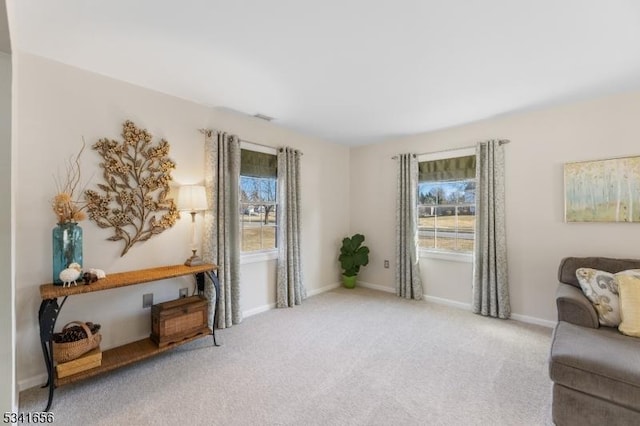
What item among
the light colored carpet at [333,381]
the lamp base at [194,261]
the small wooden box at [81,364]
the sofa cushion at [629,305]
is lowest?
the light colored carpet at [333,381]

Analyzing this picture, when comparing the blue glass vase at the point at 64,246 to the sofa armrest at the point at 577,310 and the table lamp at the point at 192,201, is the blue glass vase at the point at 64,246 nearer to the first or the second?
the table lamp at the point at 192,201

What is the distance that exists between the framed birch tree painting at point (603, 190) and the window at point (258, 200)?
3.47 m

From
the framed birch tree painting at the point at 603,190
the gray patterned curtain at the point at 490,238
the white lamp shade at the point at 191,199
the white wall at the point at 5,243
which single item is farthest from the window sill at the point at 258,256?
the framed birch tree painting at the point at 603,190

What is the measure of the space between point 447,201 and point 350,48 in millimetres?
2808

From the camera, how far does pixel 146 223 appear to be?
272cm

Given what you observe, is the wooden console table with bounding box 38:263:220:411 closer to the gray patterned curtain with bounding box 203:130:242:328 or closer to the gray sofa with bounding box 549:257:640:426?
the gray patterned curtain with bounding box 203:130:242:328

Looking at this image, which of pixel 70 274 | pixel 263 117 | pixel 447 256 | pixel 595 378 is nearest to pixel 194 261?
pixel 70 274

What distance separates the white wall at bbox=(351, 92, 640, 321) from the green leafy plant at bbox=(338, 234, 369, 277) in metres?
0.94

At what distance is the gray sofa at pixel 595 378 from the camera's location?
1.54m

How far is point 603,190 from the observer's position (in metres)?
2.91

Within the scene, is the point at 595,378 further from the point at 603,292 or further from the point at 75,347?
the point at 75,347

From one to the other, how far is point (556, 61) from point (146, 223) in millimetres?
3811

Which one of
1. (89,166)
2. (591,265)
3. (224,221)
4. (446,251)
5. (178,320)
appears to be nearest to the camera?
(89,166)

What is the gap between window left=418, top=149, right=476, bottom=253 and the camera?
153 inches
